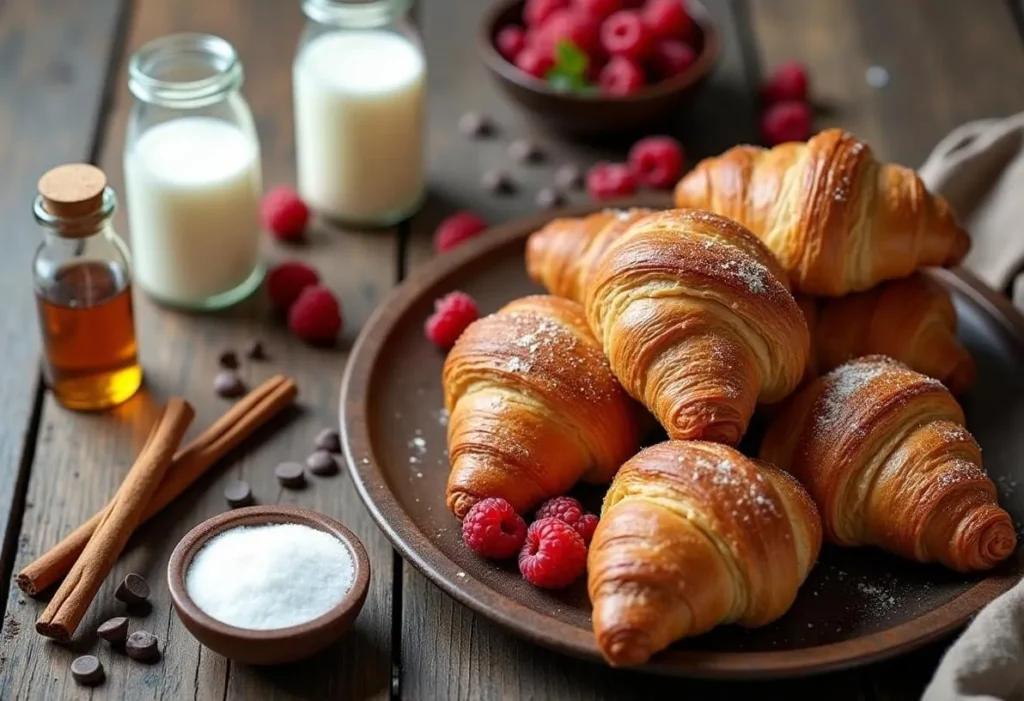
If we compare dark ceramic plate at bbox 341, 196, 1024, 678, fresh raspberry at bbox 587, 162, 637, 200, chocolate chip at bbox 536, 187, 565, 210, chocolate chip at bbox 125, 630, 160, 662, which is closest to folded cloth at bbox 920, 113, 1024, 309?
dark ceramic plate at bbox 341, 196, 1024, 678

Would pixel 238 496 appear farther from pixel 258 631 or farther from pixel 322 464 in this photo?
pixel 258 631

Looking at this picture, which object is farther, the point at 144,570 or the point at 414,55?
the point at 414,55

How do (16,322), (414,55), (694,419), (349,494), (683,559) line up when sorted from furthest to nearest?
1. (414,55)
2. (16,322)
3. (349,494)
4. (694,419)
5. (683,559)

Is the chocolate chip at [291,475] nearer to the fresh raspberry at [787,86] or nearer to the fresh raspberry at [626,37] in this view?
the fresh raspberry at [626,37]

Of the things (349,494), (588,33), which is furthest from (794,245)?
(588,33)

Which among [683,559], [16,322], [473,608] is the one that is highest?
[683,559]

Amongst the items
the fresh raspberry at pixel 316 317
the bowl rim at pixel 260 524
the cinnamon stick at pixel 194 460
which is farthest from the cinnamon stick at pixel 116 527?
the fresh raspberry at pixel 316 317

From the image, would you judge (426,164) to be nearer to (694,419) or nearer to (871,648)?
(694,419)

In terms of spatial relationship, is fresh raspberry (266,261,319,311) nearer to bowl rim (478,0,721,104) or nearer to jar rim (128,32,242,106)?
jar rim (128,32,242,106)
